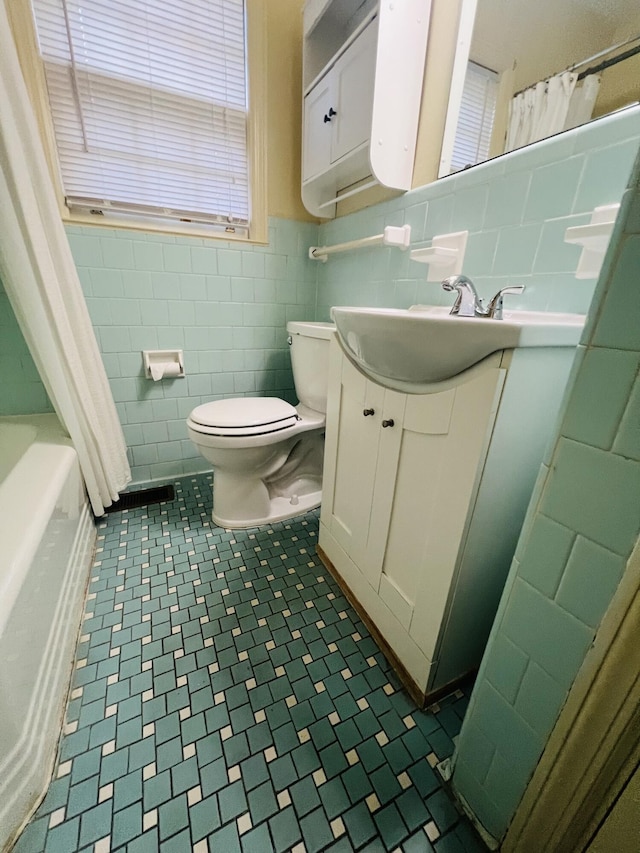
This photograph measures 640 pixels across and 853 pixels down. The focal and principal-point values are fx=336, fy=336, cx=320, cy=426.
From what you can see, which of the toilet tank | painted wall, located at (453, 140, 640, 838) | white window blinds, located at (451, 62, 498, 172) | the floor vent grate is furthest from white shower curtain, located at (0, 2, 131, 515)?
painted wall, located at (453, 140, 640, 838)

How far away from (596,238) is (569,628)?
711 mm

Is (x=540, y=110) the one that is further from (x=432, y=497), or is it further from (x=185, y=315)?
(x=185, y=315)

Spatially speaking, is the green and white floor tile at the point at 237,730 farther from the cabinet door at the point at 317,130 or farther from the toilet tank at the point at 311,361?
the cabinet door at the point at 317,130

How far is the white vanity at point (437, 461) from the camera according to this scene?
0.56 meters

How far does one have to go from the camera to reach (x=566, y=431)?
392mm

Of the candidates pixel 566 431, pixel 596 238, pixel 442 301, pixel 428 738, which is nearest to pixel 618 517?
pixel 566 431

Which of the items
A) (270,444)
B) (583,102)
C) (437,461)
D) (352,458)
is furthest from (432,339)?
(270,444)

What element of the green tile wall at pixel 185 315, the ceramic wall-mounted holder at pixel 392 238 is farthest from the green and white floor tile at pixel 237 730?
the ceramic wall-mounted holder at pixel 392 238

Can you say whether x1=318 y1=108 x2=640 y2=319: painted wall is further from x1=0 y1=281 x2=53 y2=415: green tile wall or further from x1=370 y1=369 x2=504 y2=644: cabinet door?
x1=0 y1=281 x2=53 y2=415: green tile wall

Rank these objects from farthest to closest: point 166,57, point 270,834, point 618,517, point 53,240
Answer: point 166,57
point 53,240
point 270,834
point 618,517

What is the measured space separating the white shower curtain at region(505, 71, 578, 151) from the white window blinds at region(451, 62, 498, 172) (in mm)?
69

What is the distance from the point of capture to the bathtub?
0.58 metres

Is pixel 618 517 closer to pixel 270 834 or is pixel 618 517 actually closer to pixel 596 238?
pixel 596 238

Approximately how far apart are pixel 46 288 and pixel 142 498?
91 centimetres
